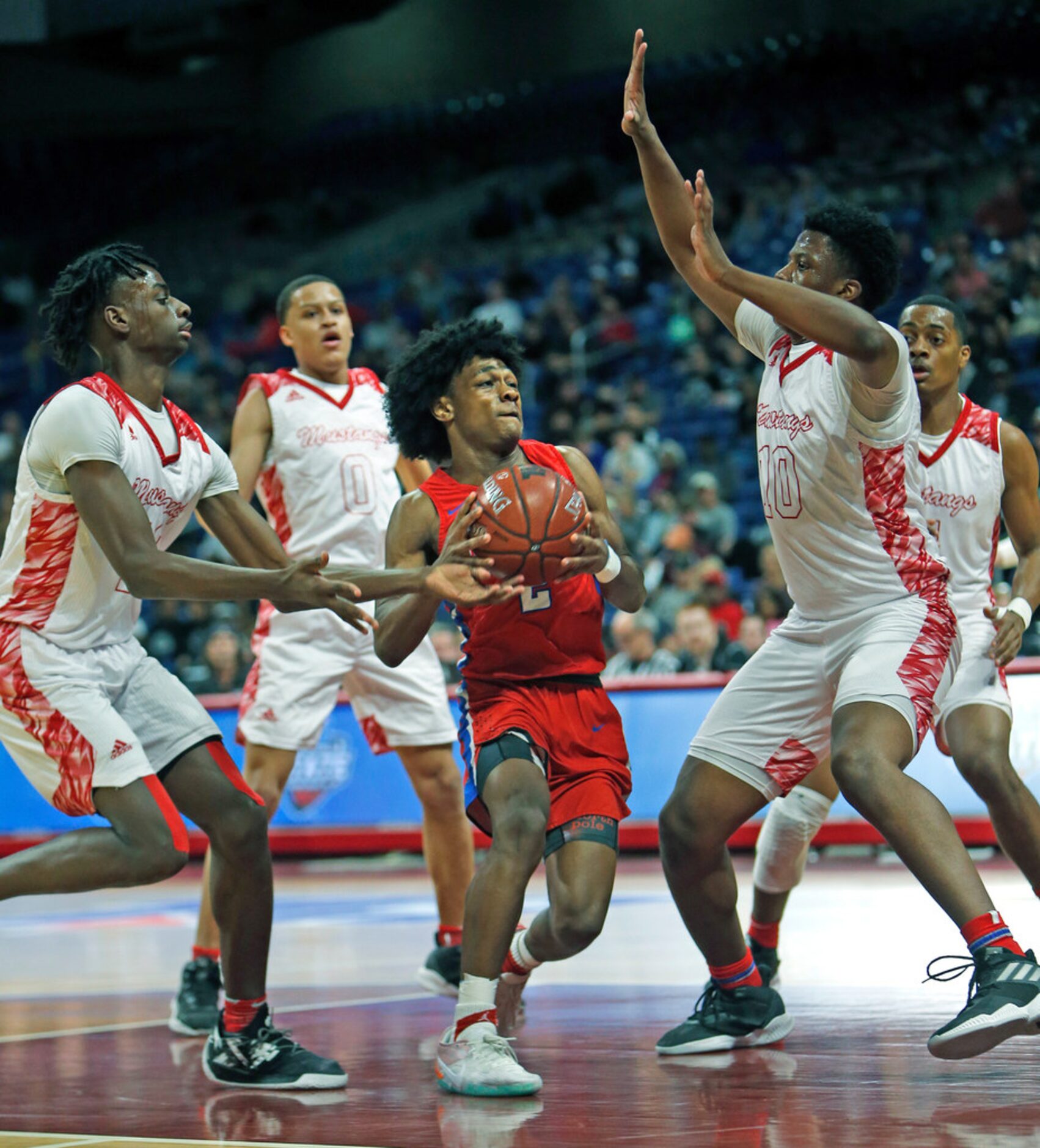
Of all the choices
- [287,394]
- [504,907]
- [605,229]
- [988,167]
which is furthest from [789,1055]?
[605,229]

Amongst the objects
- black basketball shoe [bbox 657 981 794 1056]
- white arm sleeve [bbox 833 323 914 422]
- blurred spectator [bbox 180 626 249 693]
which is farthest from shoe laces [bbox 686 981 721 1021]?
blurred spectator [bbox 180 626 249 693]

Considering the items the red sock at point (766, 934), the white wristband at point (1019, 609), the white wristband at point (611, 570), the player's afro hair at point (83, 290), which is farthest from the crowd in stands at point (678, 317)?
the player's afro hair at point (83, 290)

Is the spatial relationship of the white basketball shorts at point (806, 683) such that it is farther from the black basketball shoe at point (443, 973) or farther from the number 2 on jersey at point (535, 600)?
the black basketball shoe at point (443, 973)

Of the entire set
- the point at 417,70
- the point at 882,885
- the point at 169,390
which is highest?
the point at 417,70

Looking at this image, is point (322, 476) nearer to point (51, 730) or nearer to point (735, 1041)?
point (51, 730)

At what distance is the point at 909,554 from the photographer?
4.63 meters

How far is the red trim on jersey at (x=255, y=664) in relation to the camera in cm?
624

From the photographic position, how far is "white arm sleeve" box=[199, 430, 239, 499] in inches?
193

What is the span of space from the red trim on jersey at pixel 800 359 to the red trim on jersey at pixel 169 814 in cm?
205

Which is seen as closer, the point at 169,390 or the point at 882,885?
the point at 882,885

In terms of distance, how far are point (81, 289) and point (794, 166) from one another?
16149 mm

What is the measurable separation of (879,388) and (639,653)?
7672mm

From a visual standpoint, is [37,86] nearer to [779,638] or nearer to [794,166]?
[794,166]

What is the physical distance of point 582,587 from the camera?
4.92 metres
